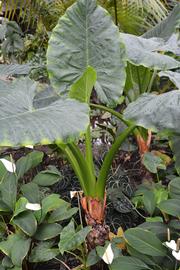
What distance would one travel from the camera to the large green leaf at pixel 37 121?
3.33 feet

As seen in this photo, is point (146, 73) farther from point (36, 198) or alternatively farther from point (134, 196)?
point (36, 198)

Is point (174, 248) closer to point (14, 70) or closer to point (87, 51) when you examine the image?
point (87, 51)

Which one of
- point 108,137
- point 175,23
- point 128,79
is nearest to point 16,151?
point 108,137

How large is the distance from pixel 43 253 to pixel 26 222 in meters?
0.13

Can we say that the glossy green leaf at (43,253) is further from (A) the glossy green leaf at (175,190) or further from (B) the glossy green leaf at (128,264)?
(A) the glossy green leaf at (175,190)

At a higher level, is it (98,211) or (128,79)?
(128,79)

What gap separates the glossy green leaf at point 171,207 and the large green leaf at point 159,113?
0.29 meters

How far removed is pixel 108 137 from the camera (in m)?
2.39

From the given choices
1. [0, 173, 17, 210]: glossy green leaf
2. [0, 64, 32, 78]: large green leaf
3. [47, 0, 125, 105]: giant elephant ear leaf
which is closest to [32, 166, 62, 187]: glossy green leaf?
[0, 173, 17, 210]: glossy green leaf

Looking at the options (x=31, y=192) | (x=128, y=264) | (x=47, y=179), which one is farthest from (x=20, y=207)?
(x=128, y=264)

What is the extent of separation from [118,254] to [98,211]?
0.20 metres

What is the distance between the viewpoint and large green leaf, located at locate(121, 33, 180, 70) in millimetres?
1495

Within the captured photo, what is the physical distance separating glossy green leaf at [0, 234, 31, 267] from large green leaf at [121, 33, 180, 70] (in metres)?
0.76

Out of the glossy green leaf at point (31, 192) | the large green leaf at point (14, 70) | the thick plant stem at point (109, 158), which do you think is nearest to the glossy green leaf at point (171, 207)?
the thick plant stem at point (109, 158)
